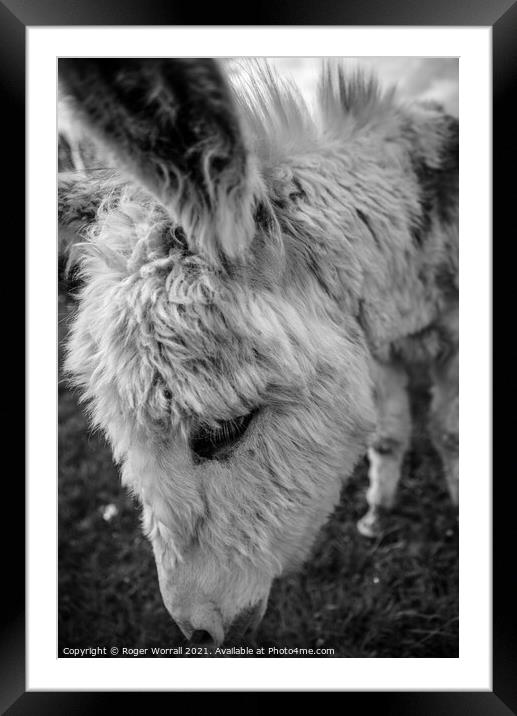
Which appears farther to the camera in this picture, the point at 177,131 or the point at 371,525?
the point at 371,525

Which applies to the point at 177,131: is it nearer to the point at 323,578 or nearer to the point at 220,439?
the point at 220,439

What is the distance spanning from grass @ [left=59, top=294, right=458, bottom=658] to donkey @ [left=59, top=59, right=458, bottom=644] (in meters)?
0.53

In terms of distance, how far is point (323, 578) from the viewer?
2902 millimetres

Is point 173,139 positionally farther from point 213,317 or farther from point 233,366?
point 233,366

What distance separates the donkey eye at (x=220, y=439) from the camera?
4.61ft

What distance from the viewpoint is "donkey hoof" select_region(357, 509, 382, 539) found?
318 cm

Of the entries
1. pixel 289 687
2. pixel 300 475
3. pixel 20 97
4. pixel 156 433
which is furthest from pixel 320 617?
pixel 20 97

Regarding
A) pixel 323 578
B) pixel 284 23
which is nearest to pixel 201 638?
pixel 323 578

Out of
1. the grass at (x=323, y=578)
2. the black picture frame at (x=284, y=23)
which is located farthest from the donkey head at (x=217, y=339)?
the grass at (x=323, y=578)

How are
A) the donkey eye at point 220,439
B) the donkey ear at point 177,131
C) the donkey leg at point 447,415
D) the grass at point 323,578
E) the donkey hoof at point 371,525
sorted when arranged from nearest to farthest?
1. the donkey ear at point 177,131
2. the donkey eye at point 220,439
3. the grass at point 323,578
4. the donkey leg at point 447,415
5. the donkey hoof at point 371,525

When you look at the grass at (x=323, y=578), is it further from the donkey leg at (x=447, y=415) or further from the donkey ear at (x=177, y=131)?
the donkey ear at (x=177, y=131)

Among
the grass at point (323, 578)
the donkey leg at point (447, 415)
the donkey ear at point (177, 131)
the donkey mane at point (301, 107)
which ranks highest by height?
the donkey mane at point (301, 107)

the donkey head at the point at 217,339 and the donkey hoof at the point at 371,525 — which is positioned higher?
the donkey head at the point at 217,339

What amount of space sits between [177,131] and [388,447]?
2.53m
